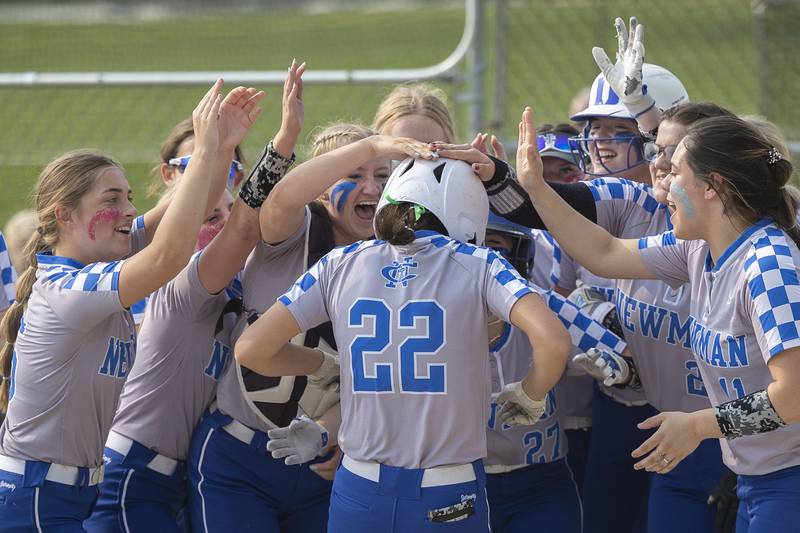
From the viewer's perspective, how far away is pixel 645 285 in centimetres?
387

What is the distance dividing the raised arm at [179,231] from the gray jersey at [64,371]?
0.08m

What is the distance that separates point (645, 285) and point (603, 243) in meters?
0.38

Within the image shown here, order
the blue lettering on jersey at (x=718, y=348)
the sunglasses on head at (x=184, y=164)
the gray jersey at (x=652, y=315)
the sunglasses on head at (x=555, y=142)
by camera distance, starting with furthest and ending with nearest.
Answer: the sunglasses on head at (x=555, y=142)
the sunglasses on head at (x=184, y=164)
the gray jersey at (x=652, y=315)
the blue lettering on jersey at (x=718, y=348)

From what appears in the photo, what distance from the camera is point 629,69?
380 centimetres

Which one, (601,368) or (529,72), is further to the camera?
(529,72)

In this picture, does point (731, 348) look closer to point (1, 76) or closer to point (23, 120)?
point (1, 76)

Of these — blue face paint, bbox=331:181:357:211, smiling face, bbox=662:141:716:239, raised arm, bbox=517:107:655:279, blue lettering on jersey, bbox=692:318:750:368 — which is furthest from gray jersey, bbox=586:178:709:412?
blue face paint, bbox=331:181:357:211

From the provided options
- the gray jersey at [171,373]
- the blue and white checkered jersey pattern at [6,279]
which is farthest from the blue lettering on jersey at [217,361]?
the blue and white checkered jersey pattern at [6,279]

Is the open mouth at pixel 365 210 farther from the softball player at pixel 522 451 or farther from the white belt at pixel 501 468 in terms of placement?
the white belt at pixel 501 468

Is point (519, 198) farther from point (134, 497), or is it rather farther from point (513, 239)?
point (134, 497)

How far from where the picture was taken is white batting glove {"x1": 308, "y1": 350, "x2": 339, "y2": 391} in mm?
3488

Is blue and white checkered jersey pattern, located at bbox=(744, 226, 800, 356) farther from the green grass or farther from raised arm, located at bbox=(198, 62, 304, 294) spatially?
→ the green grass

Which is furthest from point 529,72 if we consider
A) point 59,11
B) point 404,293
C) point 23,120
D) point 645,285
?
point 59,11

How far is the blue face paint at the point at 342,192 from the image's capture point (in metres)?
3.83
